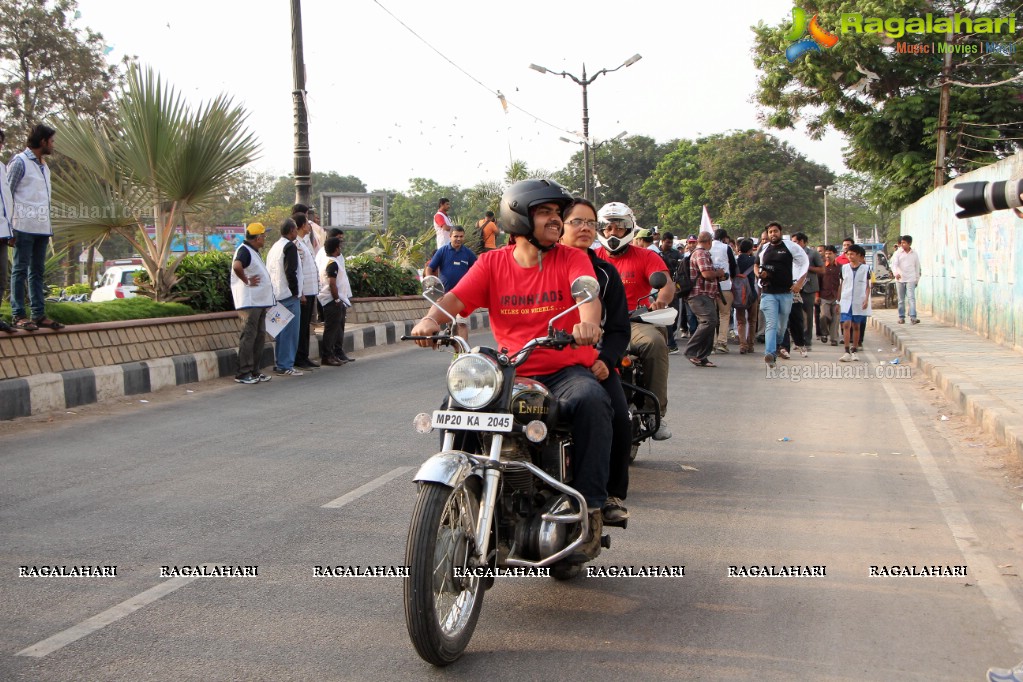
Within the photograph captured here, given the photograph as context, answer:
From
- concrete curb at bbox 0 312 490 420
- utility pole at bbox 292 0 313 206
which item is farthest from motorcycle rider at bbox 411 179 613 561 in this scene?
utility pole at bbox 292 0 313 206

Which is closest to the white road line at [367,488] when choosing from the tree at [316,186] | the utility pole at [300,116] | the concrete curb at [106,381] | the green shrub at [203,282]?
the concrete curb at [106,381]

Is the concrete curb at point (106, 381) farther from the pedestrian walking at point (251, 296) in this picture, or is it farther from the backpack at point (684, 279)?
the backpack at point (684, 279)

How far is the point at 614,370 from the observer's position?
4.87 m

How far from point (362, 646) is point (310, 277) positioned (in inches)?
376

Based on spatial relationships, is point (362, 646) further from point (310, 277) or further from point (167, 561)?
point (310, 277)

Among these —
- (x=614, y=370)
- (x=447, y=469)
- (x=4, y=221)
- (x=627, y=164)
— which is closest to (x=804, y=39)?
(x=4, y=221)

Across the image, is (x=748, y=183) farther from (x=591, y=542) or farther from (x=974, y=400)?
(x=591, y=542)

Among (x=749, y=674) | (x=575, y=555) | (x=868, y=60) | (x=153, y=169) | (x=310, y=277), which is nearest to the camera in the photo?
(x=749, y=674)

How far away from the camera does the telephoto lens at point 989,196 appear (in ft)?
11.4

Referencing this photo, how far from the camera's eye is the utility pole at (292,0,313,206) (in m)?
15.0

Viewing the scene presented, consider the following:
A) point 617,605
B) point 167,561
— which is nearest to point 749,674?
point 617,605

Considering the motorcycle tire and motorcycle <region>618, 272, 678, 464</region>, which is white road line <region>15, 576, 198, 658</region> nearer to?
the motorcycle tire

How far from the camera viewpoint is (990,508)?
596cm

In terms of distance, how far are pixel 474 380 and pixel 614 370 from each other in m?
1.36
